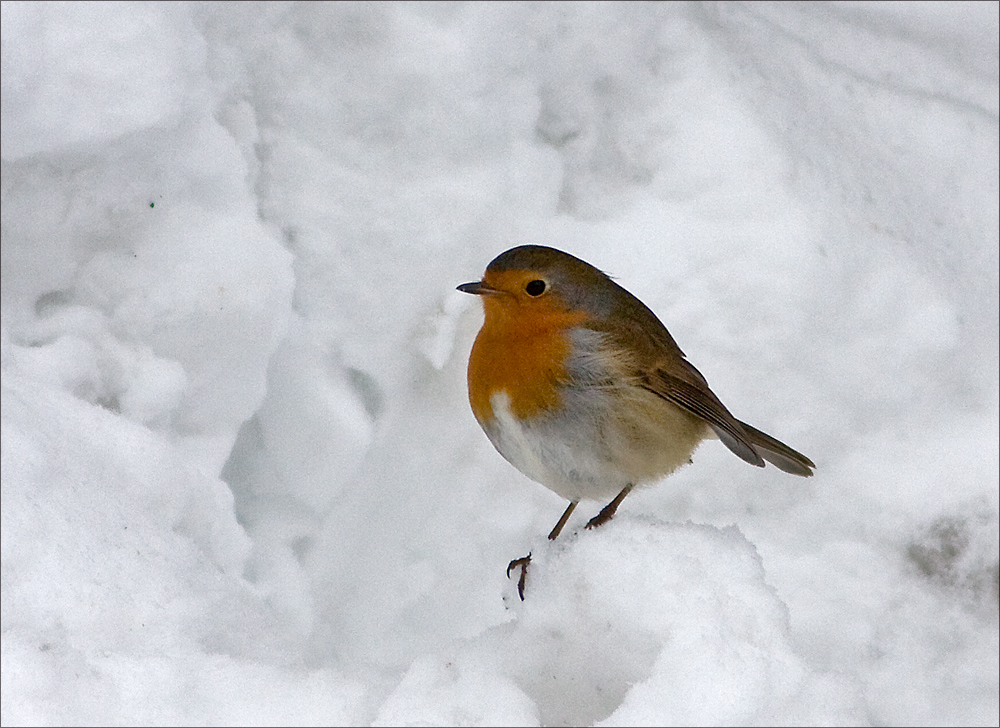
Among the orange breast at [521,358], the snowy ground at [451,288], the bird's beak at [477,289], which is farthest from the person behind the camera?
the snowy ground at [451,288]

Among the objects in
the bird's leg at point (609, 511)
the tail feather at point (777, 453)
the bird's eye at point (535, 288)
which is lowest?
the bird's leg at point (609, 511)

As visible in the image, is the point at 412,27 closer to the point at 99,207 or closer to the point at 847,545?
the point at 99,207

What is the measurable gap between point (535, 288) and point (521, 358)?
8.1 inches

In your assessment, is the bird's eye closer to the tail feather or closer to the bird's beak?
the bird's beak

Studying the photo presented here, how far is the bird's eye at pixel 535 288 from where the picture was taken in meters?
2.72

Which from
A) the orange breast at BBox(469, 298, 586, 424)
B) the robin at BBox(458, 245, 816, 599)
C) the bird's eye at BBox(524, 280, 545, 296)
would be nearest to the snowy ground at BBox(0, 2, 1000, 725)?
the robin at BBox(458, 245, 816, 599)

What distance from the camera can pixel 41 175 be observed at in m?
3.07

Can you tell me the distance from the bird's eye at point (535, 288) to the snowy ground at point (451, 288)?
2.24 feet

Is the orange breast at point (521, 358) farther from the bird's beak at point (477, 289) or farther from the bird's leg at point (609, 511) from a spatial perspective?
the bird's leg at point (609, 511)

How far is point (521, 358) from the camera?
2617 millimetres

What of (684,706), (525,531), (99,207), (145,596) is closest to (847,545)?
(525,531)

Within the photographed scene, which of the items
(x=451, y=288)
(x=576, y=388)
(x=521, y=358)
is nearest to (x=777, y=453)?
(x=576, y=388)

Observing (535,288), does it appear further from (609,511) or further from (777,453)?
(777,453)

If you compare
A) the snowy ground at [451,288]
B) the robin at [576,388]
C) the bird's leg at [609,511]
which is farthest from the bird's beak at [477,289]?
the snowy ground at [451,288]
